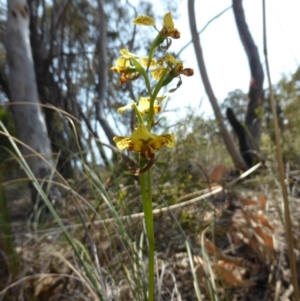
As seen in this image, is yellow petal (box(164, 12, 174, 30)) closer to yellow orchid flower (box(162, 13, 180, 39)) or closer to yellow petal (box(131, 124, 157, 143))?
yellow orchid flower (box(162, 13, 180, 39))

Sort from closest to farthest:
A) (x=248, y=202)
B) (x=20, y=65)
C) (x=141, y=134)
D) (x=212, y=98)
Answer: (x=141, y=134) < (x=248, y=202) < (x=212, y=98) < (x=20, y=65)

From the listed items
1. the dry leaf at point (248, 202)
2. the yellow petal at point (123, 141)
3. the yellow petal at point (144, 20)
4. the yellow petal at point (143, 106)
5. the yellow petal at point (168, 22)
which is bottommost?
the dry leaf at point (248, 202)

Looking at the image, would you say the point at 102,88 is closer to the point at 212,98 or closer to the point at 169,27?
the point at 212,98

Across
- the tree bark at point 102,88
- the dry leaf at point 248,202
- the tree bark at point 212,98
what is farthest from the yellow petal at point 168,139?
the tree bark at point 102,88

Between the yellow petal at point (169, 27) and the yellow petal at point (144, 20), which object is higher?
the yellow petal at point (144, 20)

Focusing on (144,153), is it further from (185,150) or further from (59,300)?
(185,150)

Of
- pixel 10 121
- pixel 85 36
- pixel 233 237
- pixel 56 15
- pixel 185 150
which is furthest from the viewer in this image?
pixel 85 36

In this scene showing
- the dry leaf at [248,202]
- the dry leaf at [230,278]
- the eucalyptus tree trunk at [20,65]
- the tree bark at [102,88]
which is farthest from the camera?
the tree bark at [102,88]

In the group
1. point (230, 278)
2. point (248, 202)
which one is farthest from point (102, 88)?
point (230, 278)

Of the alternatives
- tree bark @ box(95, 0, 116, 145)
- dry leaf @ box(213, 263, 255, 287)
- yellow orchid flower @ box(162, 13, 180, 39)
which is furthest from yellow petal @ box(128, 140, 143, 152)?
tree bark @ box(95, 0, 116, 145)

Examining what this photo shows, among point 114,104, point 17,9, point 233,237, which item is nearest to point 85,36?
point 114,104

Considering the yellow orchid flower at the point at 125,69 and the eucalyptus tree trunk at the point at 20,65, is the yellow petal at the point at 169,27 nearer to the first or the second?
the yellow orchid flower at the point at 125,69
